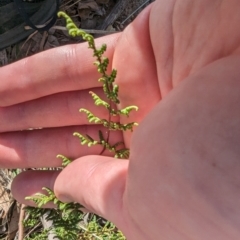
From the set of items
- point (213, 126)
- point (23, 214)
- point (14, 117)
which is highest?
point (213, 126)

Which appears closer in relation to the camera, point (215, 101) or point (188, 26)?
point (215, 101)

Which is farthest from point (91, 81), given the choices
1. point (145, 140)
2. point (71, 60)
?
point (145, 140)

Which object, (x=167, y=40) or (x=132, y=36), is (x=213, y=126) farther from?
(x=132, y=36)

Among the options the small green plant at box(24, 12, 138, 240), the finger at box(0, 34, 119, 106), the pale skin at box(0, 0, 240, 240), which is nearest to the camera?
the pale skin at box(0, 0, 240, 240)

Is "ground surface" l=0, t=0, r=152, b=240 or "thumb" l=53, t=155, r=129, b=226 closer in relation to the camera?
"thumb" l=53, t=155, r=129, b=226

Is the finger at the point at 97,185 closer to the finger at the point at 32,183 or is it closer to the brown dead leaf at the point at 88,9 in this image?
the finger at the point at 32,183

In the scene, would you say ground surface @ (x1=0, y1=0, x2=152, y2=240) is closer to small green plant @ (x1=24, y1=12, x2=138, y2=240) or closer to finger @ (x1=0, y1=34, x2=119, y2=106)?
small green plant @ (x1=24, y1=12, x2=138, y2=240)

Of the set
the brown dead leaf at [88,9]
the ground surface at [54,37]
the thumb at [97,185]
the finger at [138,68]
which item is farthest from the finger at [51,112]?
the brown dead leaf at [88,9]

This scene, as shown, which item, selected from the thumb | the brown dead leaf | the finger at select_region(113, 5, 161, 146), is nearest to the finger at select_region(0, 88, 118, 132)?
the finger at select_region(113, 5, 161, 146)

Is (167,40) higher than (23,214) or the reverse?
higher
